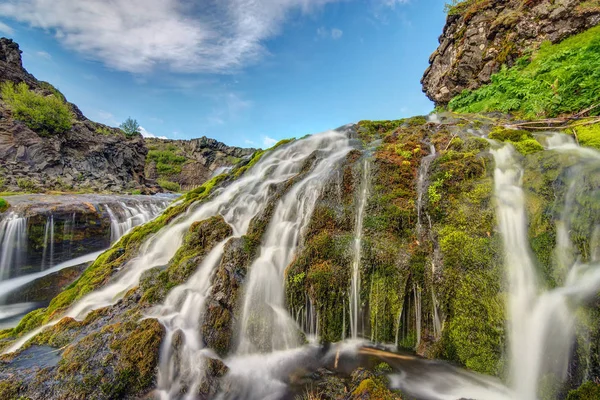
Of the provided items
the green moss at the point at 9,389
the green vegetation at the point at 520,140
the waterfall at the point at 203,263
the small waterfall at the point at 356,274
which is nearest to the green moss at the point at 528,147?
the green vegetation at the point at 520,140

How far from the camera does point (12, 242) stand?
37.6 ft

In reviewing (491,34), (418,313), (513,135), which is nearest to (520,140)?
(513,135)

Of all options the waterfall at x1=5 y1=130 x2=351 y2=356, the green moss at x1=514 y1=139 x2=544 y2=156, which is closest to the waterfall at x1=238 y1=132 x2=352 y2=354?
the waterfall at x1=5 y1=130 x2=351 y2=356

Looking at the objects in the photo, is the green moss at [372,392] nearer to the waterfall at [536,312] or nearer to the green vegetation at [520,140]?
the waterfall at [536,312]

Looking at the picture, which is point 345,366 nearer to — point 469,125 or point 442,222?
point 442,222

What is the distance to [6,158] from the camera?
72.9 feet

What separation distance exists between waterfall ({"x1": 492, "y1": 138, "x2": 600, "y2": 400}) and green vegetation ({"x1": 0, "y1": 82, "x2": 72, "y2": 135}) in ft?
130

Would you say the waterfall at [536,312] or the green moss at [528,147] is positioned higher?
the green moss at [528,147]

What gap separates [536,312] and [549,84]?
11622mm

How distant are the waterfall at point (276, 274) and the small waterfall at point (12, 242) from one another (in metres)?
13.1

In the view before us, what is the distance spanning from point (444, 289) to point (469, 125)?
854 cm

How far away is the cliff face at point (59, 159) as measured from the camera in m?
21.3

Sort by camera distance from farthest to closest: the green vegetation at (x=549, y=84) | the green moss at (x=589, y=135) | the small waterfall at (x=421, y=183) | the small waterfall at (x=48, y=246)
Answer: the small waterfall at (x=48, y=246)
the green vegetation at (x=549, y=84)
the green moss at (x=589, y=135)
the small waterfall at (x=421, y=183)

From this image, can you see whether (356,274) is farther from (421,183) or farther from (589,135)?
(589,135)
